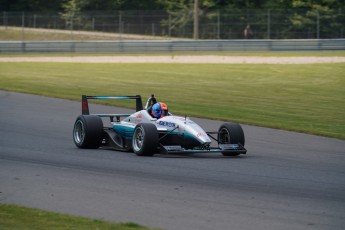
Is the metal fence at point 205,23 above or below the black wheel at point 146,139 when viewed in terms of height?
above

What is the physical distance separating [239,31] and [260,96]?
86.8 ft

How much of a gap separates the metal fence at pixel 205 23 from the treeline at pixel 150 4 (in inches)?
252

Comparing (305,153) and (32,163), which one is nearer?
(32,163)

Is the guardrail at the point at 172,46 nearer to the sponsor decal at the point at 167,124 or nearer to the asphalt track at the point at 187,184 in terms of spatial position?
the asphalt track at the point at 187,184

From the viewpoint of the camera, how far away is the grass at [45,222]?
855 centimetres

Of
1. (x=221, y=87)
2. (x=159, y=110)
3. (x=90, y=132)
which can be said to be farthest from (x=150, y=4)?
(x=159, y=110)

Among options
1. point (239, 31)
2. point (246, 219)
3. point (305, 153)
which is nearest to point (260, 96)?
point (305, 153)

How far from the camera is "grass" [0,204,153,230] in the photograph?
8547 mm

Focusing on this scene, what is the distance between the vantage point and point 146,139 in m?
14.0

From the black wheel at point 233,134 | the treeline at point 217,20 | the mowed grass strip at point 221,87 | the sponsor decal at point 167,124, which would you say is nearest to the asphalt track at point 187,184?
the black wheel at point 233,134

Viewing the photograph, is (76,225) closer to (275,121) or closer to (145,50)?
(275,121)

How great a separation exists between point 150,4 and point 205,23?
1365 centimetres

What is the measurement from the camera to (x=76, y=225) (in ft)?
28.3

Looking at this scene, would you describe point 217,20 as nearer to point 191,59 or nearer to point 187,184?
point 191,59
